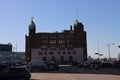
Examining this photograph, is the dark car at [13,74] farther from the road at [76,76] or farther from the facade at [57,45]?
the facade at [57,45]

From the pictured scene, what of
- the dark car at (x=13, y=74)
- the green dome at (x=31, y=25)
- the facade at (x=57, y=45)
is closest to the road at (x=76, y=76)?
the dark car at (x=13, y=74)

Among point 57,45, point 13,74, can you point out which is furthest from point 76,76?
point 57,45

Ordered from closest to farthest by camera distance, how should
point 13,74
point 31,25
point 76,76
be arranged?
point 13,74, point 76,76, point 31,25

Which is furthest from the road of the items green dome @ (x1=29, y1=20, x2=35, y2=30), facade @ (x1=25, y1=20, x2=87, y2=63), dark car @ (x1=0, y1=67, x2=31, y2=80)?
green dome @ (x1=29, y1=20, x2=35, y2=30)

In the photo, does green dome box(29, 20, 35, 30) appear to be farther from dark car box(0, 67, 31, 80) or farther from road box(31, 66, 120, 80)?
dark car box(0, 67, 31, 80)

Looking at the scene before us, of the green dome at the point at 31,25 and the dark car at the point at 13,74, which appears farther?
the green dome at the point at 31,25

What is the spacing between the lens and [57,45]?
179500 millimetres

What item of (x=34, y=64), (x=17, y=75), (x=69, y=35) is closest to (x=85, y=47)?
(x=69, y=35)

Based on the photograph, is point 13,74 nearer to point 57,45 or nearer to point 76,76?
point 76,76

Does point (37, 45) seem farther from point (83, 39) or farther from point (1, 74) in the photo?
point (1, 74)

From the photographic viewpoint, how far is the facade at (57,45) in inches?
6722

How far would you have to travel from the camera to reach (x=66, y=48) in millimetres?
172875

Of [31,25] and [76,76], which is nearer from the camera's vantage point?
[76,76]

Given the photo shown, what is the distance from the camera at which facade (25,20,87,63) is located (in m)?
171
